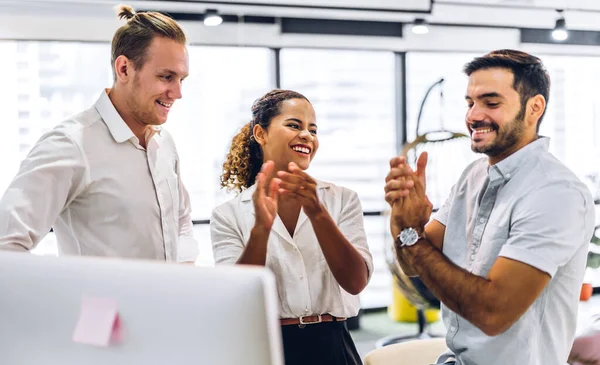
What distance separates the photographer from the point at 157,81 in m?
1.99

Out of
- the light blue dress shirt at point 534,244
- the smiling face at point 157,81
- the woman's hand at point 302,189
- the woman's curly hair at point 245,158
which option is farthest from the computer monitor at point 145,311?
the woman's curly hair at point 245,158

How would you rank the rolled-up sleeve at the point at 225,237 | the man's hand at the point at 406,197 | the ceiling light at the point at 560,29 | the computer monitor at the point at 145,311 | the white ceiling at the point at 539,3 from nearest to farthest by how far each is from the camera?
the computer monitor at the point at 145,311 → the man's hand at the point at 406,197 → the rolled-up sleeve at the point at 225,237 → the ceiling light at the point at 560,29 → the white ceiling at the point at 539,3

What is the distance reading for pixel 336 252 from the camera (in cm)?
177

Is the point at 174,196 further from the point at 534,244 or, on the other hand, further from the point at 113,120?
the point at 534,244

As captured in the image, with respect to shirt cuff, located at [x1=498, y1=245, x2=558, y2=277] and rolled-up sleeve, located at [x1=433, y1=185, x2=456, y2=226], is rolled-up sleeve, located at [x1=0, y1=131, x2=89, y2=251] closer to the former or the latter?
rolled-up sleeve, located at [x1=433, y1=185, x2=456, y2=226]

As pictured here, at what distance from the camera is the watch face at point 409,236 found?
172 centimetres

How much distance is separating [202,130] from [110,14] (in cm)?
110

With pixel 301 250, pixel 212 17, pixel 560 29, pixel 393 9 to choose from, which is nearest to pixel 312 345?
pixel 301 250

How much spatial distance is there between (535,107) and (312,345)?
87 centimetres

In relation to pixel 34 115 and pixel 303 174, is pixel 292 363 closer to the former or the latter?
pixel 303 174

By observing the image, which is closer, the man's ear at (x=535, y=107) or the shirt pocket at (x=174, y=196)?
the man's ear at (x=535, y=107)

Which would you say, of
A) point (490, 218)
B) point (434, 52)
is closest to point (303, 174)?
point (490, 218)

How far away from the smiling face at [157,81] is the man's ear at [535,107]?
100 cm

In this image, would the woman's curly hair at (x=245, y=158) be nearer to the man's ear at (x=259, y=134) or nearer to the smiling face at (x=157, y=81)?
the man's ear at (x=259, y=134)
